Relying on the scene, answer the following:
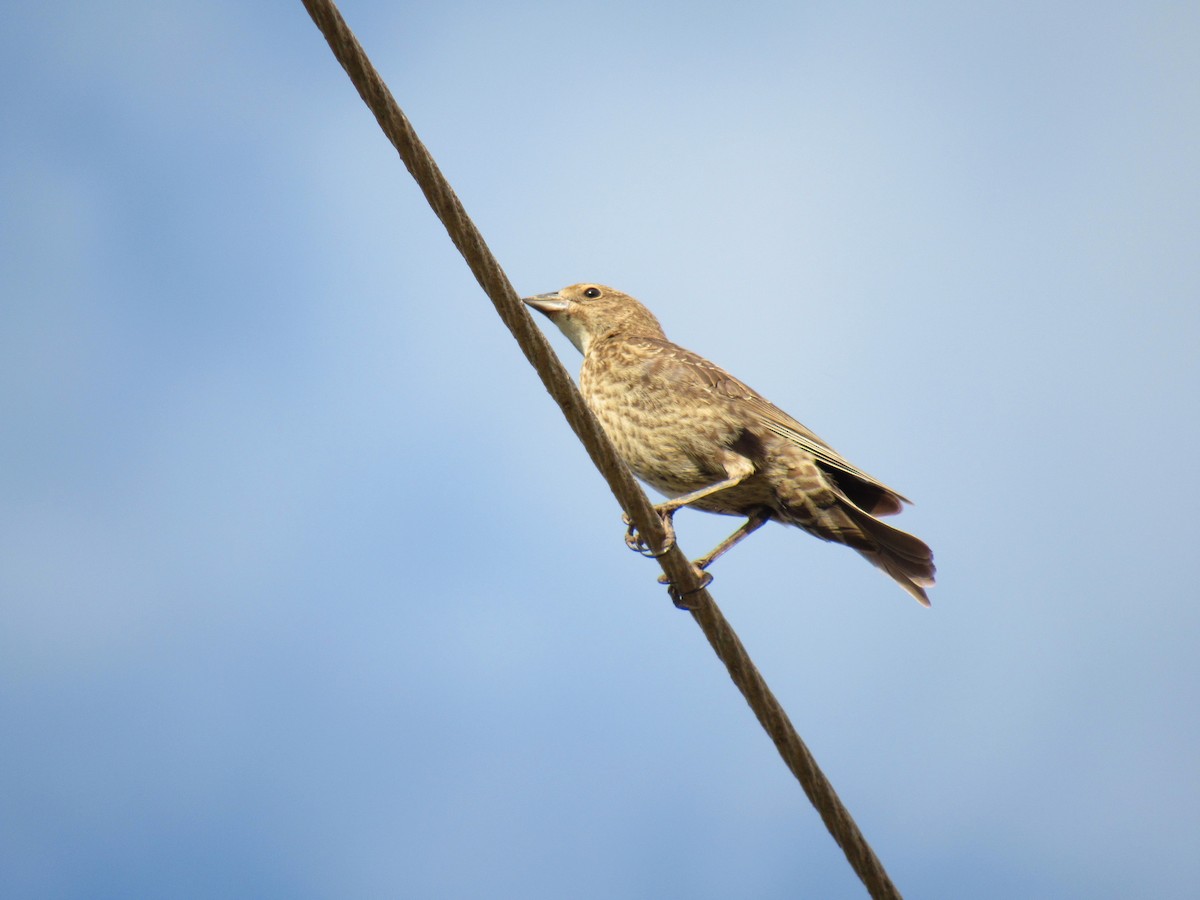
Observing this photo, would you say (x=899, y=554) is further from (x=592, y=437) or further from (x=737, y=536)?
(x=592, y=437)

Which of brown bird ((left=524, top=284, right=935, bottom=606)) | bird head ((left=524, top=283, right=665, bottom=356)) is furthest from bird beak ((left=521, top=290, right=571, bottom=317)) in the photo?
brown bird ((left=524, top=284, right=935, bottom=606))

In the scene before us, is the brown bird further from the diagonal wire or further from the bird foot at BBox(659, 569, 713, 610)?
the diagonal wire

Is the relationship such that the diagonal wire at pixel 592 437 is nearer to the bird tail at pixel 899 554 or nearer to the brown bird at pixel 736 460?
the brown bird at pixel 736 460

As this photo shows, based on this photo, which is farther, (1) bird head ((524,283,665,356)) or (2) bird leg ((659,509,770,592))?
Answer: (1) bird head ((524,283,665,356))

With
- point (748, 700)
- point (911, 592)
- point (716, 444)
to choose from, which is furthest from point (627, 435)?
point (748, 700)

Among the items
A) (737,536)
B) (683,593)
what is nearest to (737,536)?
(737,536)
